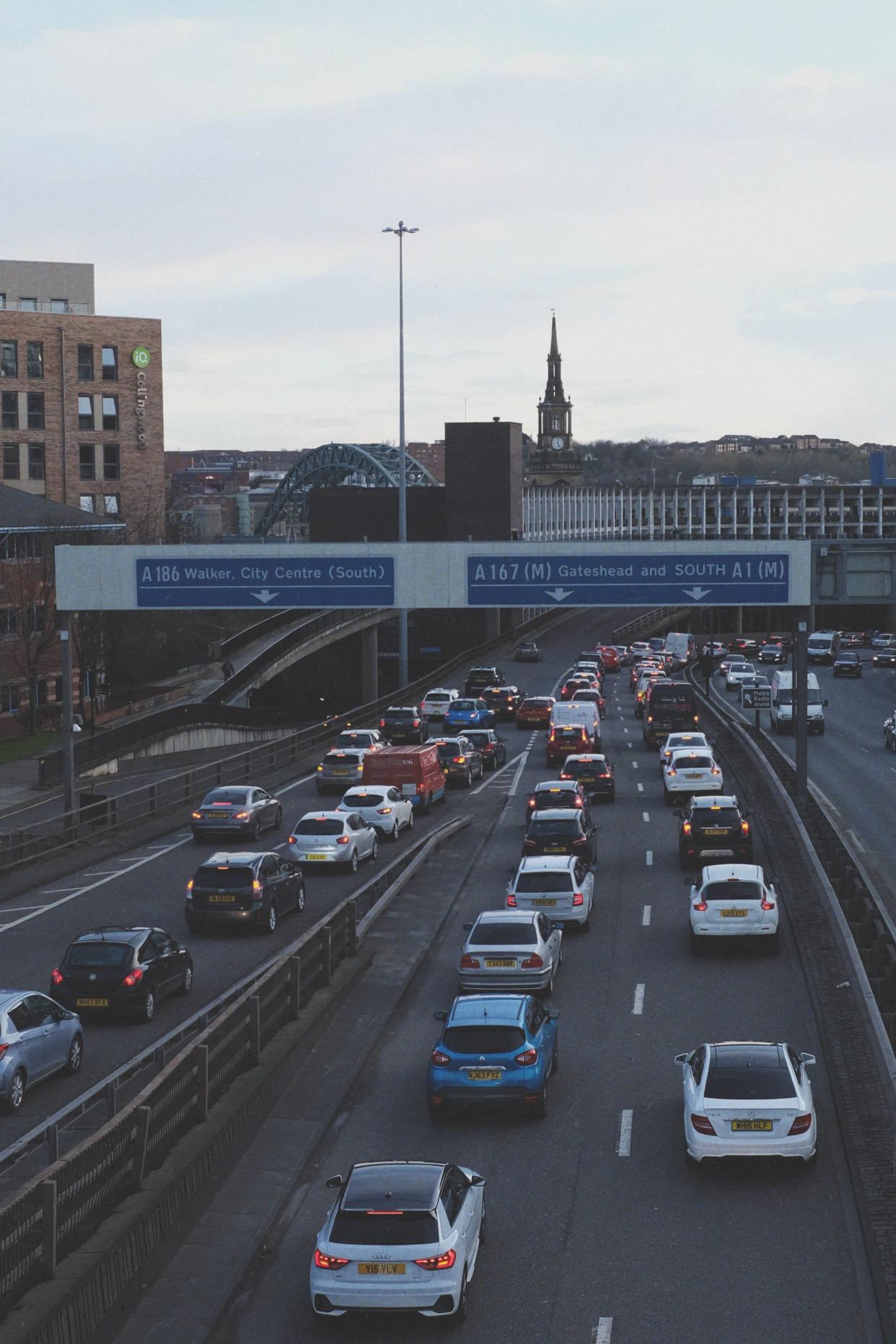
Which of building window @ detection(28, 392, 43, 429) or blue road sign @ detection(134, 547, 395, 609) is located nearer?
blue road sign @ detection(134, 547, 395, 609)

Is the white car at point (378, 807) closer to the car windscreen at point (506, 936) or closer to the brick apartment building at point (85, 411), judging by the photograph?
the car windscreen at point (506, 936)

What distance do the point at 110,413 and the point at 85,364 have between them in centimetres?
302

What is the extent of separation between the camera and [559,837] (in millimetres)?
34594

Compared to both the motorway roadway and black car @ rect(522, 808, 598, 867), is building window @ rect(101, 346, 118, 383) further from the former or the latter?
the motorway roadway

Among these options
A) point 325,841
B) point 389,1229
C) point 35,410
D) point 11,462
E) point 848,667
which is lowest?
point 325,841

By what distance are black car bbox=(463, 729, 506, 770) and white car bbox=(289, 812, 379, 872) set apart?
18295 millimetres

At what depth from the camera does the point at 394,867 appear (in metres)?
33.6

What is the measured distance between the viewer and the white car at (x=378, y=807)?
1585 inches

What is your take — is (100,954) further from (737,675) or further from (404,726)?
(737,675)

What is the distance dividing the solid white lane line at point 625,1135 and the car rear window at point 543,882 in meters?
9.97

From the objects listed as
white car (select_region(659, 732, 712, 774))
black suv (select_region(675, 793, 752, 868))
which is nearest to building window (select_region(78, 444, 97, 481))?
white car (select_region(659, 732, 712, 774))

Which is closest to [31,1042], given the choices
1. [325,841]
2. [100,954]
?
[100,954]

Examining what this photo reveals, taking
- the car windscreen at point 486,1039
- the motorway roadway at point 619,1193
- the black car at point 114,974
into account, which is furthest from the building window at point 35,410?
the car windscreen at point 486,1039

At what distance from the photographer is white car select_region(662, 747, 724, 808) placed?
45281 millimetres
